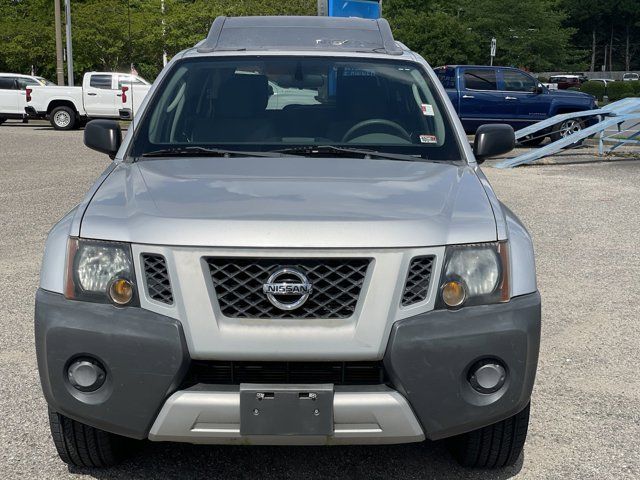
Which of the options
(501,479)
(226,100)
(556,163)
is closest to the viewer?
(501,479)

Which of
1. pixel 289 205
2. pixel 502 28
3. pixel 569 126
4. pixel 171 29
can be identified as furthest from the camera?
pixel 502 28

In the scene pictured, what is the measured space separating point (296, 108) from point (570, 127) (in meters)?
15.9

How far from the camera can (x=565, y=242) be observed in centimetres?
902

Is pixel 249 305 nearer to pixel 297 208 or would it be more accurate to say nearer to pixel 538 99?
pixel 297 208

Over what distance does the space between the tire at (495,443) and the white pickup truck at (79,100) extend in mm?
23273

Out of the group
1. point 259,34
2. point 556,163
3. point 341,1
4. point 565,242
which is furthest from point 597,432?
point 341,1

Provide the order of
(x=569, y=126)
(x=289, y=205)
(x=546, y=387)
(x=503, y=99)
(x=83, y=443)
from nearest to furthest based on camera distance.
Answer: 1. (x=289, y=205)
2. (x=83, y=443)
3. (x=546, y=387)
4. (x=569, y=126)
5. (x=503, y=99)

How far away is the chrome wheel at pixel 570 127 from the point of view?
19297mm

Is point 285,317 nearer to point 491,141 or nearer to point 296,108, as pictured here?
point 296,108

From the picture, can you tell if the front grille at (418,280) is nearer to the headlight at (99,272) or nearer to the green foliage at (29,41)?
the headlight at (99,272)

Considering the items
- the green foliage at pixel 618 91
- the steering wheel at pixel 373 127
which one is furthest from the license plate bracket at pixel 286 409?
the green foliage at pixel 618 91

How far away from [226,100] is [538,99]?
1684 centimetres

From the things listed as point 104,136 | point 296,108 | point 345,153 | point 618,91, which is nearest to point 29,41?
point 618,91

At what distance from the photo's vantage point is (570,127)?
1936 cm
